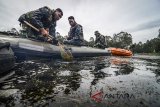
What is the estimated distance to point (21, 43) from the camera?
256 inches

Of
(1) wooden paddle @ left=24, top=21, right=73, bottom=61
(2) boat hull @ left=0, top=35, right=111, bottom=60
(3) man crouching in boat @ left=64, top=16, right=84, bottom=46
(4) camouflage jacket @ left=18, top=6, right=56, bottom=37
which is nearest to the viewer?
(2) boat hull @ left=0, top=35, right=111, bottom=60

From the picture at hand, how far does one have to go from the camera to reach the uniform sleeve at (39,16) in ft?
26.1

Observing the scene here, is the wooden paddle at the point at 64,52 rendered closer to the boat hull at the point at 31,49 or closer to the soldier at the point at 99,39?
the boat hull at the point at 31,49

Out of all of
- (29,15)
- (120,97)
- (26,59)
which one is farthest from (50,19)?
(120,97)

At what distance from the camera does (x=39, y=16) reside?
8.23m

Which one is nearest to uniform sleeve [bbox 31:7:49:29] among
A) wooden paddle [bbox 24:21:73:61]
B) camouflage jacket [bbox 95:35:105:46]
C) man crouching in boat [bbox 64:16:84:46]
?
wooden paddle [bbox 24:21:73:61]

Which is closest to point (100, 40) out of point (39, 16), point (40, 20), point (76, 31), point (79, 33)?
point (79, 33)

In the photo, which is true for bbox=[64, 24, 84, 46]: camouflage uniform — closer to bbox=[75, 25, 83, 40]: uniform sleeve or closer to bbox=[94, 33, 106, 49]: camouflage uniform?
bbox=[75, 25, 83, 40]: uniform sleeve

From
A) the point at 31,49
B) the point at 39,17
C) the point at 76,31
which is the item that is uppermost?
the point at 39,17

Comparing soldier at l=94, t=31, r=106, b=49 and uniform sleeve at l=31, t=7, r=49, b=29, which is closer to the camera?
uniform sleeve at l=31, t=7, r=49, b=29

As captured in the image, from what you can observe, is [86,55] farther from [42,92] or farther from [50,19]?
[42,92]

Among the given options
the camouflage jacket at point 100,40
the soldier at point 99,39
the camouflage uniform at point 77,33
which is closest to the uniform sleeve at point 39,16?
the camouflage uniform at point 77,33

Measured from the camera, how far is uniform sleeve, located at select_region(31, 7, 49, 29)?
314 inches

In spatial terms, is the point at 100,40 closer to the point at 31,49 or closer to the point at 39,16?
the point at 39,16
